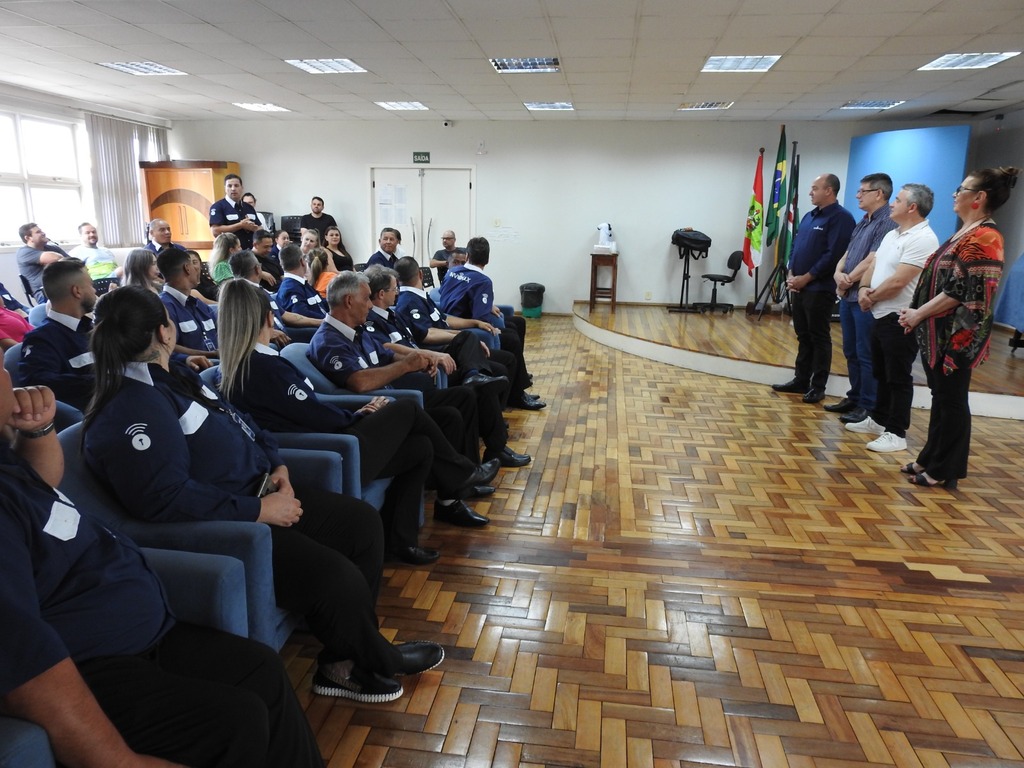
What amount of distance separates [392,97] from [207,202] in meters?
3.77

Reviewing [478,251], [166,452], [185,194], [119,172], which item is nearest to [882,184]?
[478,251]

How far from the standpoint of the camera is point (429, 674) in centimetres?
205

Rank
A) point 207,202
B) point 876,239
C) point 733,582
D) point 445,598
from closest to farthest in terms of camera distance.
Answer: point 445,598
point 733,582
point 876,239
point 207,202

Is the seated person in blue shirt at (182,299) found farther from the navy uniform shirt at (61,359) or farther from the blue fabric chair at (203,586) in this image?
the blue fabric chair at (203,586)

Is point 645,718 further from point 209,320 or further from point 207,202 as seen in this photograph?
point 207,202

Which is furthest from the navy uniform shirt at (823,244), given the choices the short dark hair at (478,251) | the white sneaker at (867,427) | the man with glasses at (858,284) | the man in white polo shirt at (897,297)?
the short dark hair at (478,251)

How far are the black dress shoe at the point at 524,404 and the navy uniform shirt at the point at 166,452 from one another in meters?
3.37

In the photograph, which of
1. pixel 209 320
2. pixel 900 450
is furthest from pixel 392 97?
pixel 900 450

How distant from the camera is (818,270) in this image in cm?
520

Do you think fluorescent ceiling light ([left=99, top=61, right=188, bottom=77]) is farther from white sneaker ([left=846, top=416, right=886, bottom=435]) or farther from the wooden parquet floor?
white sneaker ([left=846, top=416, right=886, bottom=435])

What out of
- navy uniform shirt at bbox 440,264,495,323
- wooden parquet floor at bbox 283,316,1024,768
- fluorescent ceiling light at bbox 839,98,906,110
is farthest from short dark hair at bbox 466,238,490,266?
fluorescent ceiling light at bbox 839,98,906,110

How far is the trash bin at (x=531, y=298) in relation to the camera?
10.5 m

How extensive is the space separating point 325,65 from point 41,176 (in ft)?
15.8

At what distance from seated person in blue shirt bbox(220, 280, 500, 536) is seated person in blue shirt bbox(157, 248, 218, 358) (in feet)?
4.40
